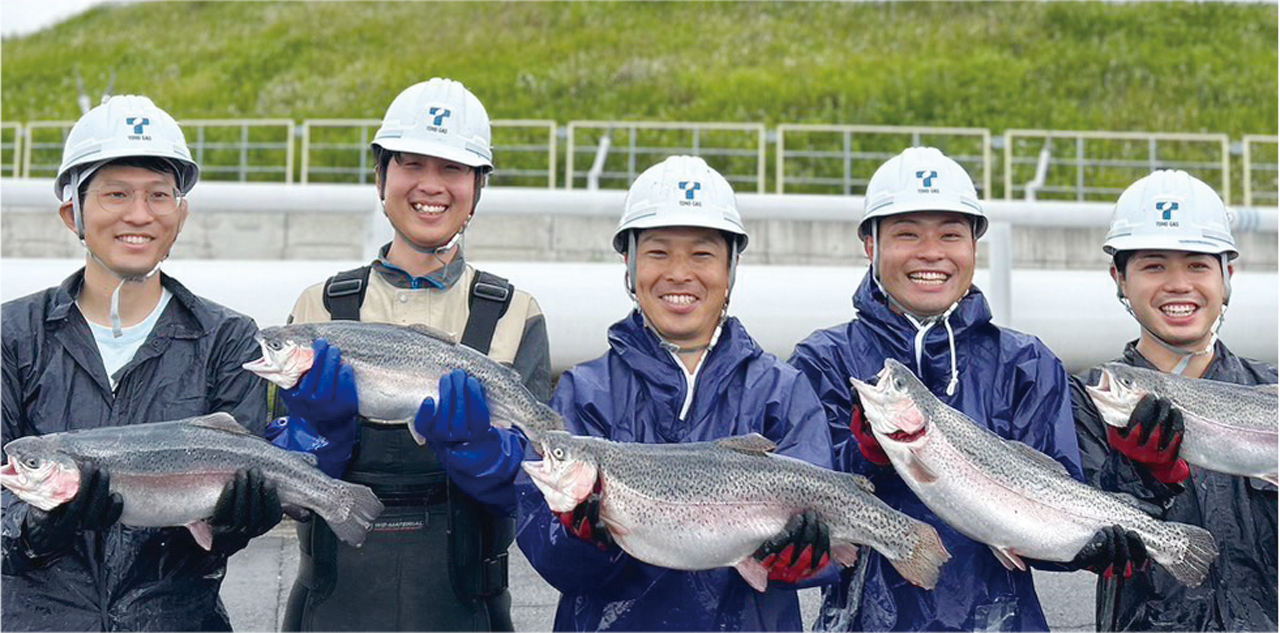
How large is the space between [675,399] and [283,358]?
46.7 inches

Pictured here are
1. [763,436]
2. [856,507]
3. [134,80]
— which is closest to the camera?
[856,507]

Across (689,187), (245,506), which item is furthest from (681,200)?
(245,506)

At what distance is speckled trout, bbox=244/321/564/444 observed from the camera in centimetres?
348

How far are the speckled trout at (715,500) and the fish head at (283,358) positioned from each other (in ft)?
2.60

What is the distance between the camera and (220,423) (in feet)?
11.3

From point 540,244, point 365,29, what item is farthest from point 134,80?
point 540,244

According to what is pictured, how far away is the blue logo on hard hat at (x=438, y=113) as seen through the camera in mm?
3906

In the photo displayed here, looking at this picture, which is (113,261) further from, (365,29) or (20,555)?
(365,29)

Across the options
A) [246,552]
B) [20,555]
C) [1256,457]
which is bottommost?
[246,552]

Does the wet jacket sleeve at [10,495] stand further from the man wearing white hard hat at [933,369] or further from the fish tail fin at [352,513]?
the man wearing white hard hat at [933,369]

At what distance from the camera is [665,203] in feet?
11.9

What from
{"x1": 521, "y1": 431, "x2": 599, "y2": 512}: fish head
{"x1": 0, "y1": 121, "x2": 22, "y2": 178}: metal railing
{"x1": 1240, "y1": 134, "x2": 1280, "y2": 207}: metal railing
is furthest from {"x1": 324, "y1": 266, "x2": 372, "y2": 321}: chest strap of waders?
{"x1": 0, "y1": 121, "x2": 22, "y2": 178}: metal railing

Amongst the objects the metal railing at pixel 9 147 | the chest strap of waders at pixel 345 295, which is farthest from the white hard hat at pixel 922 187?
the metal railing at pixel 9 147

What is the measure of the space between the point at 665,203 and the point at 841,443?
101 cm
